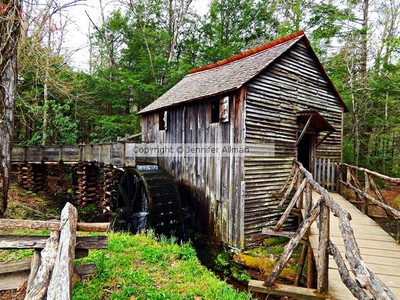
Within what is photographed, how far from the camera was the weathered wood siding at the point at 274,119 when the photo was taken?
24.5 feet

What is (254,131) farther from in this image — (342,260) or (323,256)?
(342,260)

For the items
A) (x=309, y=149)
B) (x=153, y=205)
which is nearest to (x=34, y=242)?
(x=153, y=205)

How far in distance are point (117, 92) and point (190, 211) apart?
10244mm

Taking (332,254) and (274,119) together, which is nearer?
(332,254)

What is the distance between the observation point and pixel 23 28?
19.4ft

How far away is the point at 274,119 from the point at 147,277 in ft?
20.3

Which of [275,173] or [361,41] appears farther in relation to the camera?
[361,41]

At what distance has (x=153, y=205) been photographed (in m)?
8.38

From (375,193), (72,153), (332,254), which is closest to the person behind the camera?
(332,254)

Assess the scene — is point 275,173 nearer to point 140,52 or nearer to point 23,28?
point 23,28

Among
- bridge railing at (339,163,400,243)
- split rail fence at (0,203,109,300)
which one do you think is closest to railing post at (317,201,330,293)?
bridge railing at (339,163,400,243)

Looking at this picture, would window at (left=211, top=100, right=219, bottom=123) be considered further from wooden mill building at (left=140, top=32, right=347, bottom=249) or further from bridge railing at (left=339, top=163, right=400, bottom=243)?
bridge railing at (left=339, top=163, right=400, bottom=243)

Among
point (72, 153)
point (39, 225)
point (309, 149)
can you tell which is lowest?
point (39, 225)

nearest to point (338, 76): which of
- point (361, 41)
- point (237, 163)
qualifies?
point (361, 41)
